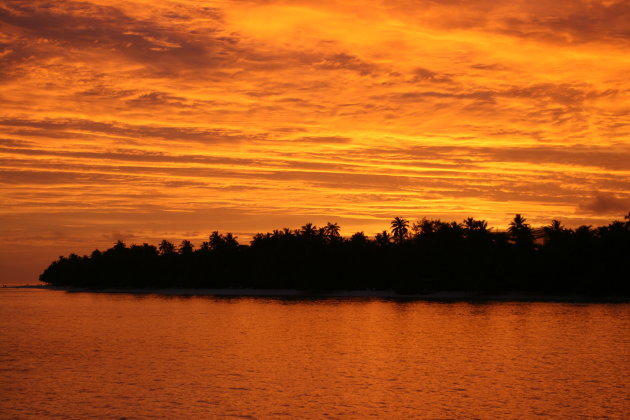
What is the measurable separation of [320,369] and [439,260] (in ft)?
356

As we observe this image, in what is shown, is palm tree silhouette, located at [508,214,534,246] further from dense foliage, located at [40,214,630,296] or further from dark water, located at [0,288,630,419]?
dark water, located at [0,288,630,419]

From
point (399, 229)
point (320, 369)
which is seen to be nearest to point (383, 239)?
point (399, 229)

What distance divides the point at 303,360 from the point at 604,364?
72.2 ft

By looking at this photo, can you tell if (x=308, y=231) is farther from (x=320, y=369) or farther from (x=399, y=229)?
(x=320, y=369)

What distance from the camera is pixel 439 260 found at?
150m

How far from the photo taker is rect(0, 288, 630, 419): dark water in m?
32.3

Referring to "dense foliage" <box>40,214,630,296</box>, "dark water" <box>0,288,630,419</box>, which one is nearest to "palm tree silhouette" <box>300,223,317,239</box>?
"dense foliage" <box>40,214,630,296</box>

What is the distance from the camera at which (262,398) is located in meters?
34.8

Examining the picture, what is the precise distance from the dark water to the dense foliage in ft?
161

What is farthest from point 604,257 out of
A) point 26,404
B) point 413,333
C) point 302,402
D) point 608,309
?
point 26,404

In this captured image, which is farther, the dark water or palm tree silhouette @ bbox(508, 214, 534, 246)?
palm tree silhouette @ bbox(508, 214, 534, 246)

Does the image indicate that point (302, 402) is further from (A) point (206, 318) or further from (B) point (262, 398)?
(A) point (206, 318)

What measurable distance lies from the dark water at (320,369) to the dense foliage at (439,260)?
48968 millimetres

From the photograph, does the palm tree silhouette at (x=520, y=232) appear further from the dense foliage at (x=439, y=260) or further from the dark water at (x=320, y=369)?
the dark water at (x=320, y=369)
